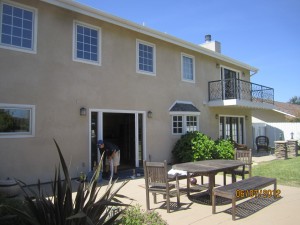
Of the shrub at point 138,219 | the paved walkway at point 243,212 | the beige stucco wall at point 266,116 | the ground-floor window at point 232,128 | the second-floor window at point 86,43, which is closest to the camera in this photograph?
the shrub at point 138,219

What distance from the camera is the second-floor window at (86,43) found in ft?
32.6

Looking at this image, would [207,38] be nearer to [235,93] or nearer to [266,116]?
[235,93]

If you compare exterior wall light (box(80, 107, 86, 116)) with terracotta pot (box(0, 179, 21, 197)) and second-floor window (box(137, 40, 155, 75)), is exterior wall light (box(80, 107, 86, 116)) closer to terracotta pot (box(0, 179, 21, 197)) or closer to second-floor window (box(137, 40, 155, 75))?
second-floor window (box(137, 40, 155, 75))

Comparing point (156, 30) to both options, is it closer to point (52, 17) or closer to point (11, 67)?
point (52, 17)

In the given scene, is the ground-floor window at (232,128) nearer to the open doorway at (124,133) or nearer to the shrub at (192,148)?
the shrub at (192,148)

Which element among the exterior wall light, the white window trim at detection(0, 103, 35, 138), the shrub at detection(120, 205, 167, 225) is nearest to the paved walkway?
the shrub at detection(120, 205, 167, 225)

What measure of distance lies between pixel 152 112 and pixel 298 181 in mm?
6172

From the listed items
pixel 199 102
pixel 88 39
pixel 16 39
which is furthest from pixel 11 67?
pixel 199 102

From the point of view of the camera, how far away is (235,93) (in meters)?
15.7

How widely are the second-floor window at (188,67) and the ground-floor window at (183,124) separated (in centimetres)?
203

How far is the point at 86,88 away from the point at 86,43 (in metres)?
1.71

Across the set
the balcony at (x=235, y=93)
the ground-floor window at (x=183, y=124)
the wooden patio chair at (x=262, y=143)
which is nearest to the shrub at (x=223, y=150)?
the ground-floor window at (x=183, y=124)

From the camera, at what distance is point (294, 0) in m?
11.4

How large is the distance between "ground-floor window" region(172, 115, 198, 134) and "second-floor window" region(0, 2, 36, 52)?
7.29 meters
